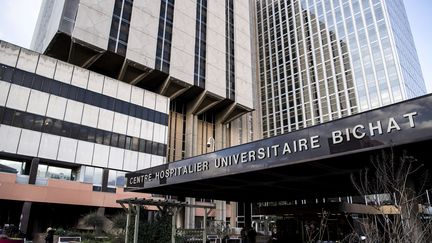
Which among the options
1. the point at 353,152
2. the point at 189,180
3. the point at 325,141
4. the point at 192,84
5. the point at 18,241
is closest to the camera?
the point at 353,152

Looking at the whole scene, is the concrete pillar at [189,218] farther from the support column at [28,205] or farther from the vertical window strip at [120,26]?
the vertical window strip at [120,26]

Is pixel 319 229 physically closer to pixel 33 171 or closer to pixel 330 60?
pixel 33 171

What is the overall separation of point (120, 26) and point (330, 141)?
35.9 metres

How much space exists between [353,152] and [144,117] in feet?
112

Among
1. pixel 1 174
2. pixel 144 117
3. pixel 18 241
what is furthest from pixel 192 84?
pixel 18 241

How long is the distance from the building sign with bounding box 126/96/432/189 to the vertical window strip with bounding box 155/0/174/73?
94.7ft

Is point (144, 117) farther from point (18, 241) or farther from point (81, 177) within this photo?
point (18, 241)

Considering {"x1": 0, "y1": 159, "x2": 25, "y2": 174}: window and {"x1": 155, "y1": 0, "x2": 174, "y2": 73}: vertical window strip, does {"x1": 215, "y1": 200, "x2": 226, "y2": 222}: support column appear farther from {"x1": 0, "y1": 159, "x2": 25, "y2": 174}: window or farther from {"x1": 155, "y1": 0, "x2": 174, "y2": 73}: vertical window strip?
{"x1": 0, "y1": 159, "x2": 25, "y2": 174}: window

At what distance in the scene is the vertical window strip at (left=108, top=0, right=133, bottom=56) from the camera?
3803 centimetres

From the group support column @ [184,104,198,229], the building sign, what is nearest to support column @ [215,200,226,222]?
support column @ [184,104,198,229]

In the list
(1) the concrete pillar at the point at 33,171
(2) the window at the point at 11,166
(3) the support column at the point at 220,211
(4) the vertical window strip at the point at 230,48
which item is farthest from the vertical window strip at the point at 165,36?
(3) the support column at the point at 220,211

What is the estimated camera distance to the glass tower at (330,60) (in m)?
57.8

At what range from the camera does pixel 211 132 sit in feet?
178

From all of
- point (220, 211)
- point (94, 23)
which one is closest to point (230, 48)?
point (94, 23)
